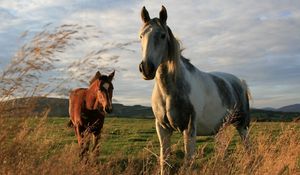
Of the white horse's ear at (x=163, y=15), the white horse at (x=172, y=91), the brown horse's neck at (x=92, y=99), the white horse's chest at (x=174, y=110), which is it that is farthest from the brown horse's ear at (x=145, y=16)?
the brown horse's neck at (x=92, y=99)

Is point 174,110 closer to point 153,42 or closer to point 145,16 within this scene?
point 153,42

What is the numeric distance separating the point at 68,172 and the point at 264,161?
10.7 ft

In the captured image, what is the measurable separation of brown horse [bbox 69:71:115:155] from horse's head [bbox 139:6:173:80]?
4.18 meters

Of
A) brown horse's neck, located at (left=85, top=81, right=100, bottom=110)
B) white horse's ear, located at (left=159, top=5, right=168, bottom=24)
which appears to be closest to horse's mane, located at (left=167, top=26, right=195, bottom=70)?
white horse's ear, located at (left=159, top=5, right=168, bottom=24)

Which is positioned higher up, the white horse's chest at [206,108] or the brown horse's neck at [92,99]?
the white horse's chest at [206,108]

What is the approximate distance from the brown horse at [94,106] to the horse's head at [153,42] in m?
4.18

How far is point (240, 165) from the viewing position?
587cm

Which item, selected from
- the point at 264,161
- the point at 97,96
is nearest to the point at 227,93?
the point at 264,161

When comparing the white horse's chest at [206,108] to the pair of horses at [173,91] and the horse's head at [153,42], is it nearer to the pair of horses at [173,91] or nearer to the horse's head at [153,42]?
the pair of horses at [173,91]

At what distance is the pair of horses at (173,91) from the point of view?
601 centimetres

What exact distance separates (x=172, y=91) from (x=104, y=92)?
4.40 m

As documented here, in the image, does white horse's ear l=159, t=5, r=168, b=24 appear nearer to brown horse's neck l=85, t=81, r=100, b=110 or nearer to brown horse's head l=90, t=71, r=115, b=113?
brown horse's head l=90, t=71, r=115, b=113

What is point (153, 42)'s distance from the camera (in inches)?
235

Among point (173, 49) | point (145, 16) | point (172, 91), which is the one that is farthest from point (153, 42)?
point (172, 91)
